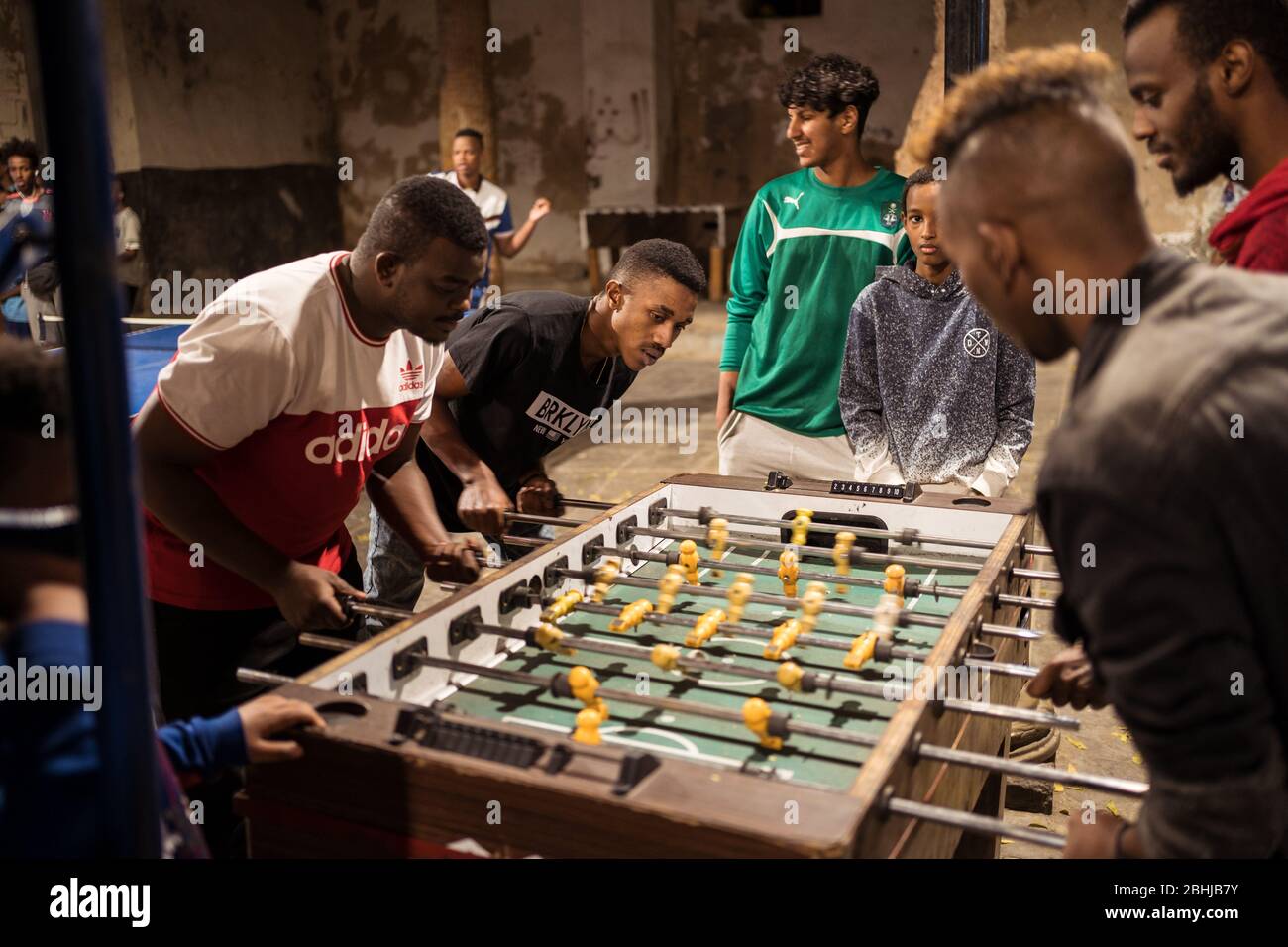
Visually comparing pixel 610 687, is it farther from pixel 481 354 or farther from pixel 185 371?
pixel 481 354

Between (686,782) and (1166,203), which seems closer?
(686,782)

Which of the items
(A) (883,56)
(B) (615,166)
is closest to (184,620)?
(B) (615,166)

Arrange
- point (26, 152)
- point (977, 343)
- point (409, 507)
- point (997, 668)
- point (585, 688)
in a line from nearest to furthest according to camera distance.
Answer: point (585, 688)
point (997, 668)
point (409, 507)
point (977, 343)
point (26, 152)

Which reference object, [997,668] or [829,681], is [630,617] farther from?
[997,668]

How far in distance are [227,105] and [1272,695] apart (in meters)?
13.2

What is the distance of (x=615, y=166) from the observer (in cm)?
1253

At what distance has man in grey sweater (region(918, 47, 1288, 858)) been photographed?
1.13 metres

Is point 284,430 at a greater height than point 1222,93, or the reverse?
point 1222,93

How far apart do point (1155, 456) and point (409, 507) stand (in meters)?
1.89

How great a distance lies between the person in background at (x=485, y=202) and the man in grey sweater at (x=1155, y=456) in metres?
6.35

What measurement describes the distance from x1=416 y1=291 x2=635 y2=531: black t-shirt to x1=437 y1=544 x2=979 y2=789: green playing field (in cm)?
86

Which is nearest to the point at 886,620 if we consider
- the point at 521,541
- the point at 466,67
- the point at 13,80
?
the point at 521,541

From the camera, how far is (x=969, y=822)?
1.43m

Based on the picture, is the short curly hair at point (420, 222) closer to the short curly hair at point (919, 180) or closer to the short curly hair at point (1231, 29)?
the short curly hair at point (1231, 29)
